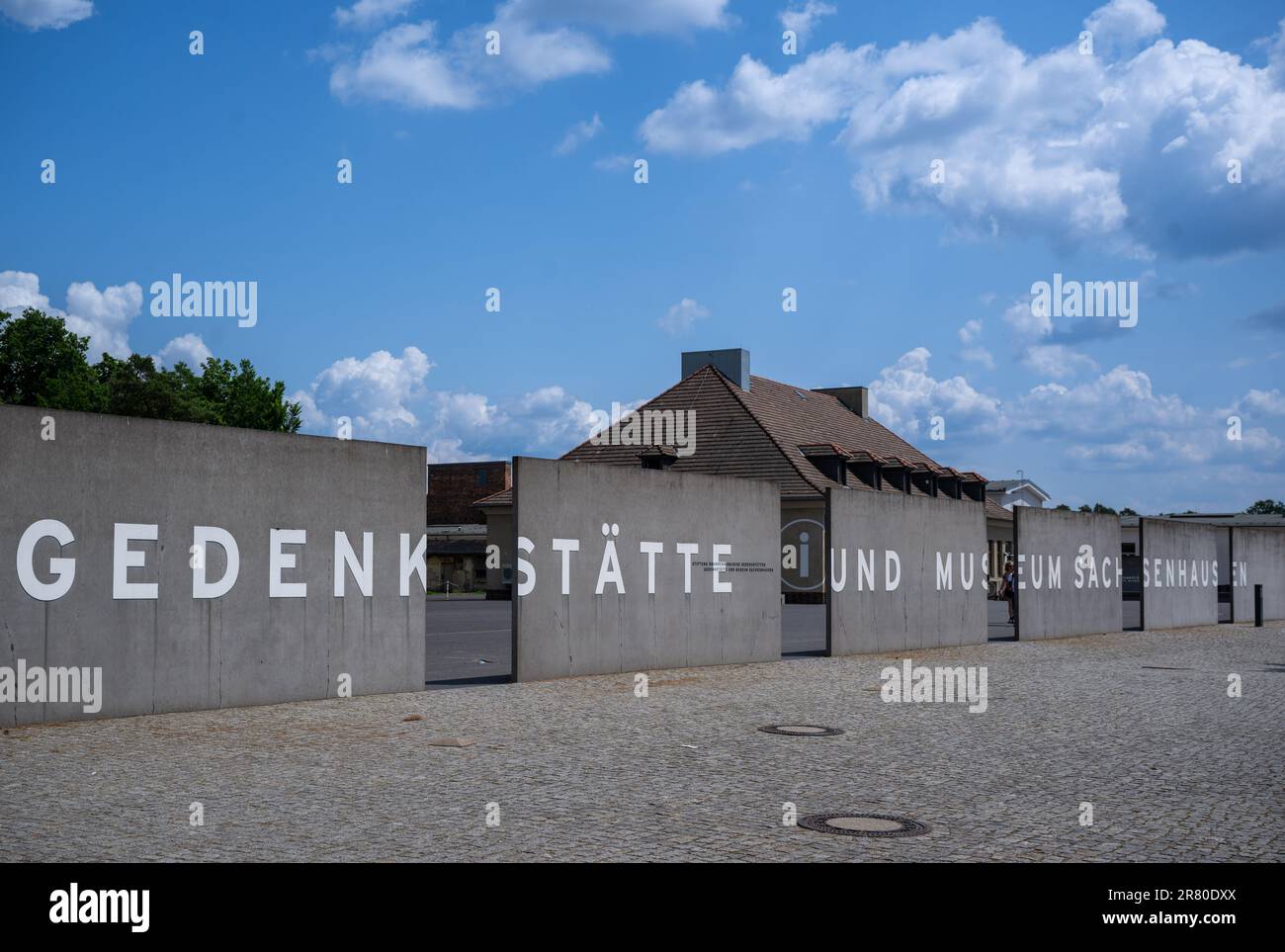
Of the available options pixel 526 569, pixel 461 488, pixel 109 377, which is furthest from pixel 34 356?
pixel 526 569

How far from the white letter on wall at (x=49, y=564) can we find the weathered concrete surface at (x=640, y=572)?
5.37 m

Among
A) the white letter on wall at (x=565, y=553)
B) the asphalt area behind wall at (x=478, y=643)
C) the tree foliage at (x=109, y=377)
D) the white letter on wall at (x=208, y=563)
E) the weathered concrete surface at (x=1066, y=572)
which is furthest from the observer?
the tree foliage at (x=109, y=377)

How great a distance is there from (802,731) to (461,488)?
2867 inches

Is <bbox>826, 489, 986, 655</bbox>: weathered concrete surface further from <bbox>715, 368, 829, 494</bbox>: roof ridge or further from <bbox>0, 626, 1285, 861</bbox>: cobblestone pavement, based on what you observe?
<bbox>715, 368, 829, 494</bbox>: roof ridge

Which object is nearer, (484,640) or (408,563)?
(408,563)

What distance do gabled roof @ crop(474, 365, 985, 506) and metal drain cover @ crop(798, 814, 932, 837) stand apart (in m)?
40.5

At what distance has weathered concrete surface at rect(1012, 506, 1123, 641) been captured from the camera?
26.1m

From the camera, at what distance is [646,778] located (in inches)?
348

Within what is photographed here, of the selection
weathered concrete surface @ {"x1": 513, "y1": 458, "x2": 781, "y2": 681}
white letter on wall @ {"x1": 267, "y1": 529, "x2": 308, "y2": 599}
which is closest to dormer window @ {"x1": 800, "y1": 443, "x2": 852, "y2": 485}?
weathered concrete surface @ {"x1": 513, "y1": 458, "x2": 781, "y2": 681}

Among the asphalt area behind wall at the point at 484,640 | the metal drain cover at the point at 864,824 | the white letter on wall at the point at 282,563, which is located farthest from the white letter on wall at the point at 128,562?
the metal drain cover at the point at 864,824

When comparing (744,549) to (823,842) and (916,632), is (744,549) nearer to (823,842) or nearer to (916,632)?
(916,632)

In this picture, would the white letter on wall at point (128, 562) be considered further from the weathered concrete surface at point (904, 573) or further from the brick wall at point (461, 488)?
the brick wall at point (461, 488)

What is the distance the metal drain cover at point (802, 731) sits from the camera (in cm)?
1124

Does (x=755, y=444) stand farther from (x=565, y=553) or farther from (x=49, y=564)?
(x=49, y=564)
